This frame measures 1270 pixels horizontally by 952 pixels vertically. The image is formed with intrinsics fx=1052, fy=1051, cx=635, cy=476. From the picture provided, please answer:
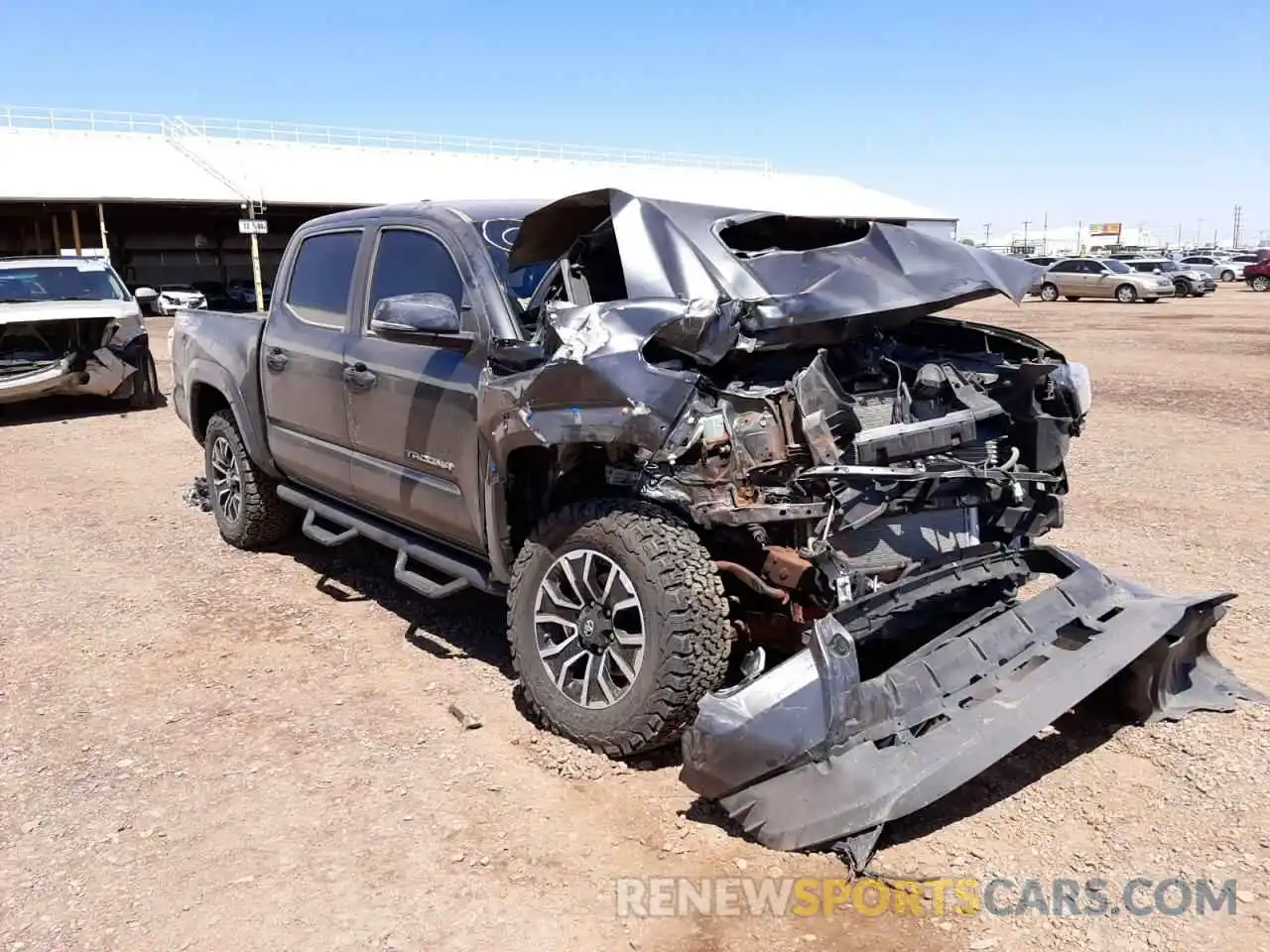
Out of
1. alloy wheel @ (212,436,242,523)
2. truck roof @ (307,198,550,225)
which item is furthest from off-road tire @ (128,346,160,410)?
truck roof @ (307,198,550,225)

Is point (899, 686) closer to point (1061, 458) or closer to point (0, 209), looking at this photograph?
point (1061, 458)

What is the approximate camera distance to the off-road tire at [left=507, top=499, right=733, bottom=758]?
3457 mm

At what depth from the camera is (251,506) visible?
20.9ft

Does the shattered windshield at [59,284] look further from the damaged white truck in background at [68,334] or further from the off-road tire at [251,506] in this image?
the off-road tire at [251,506]

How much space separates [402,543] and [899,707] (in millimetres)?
2476

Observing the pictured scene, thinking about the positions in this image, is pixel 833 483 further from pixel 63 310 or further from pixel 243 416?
pixel 63 310

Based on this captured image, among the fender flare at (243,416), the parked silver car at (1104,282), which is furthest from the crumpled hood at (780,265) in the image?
the parked silver car at (1104,282)

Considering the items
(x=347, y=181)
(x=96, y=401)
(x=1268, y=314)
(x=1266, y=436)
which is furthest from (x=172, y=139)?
(x=1266, y=436)

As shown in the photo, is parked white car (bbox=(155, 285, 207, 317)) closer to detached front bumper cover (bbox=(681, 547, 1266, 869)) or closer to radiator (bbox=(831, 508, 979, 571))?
radiator (bbox=(831, 508, 979, 571))

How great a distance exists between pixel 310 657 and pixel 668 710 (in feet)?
7.00

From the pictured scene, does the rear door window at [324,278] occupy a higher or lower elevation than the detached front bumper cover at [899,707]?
higher

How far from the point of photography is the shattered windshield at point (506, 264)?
438 centimetres

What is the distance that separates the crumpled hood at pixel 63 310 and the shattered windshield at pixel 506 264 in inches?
352

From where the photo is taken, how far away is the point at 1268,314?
2791 cm
